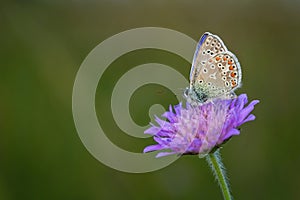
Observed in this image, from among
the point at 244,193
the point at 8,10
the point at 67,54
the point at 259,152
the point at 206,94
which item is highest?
the point at 8,10

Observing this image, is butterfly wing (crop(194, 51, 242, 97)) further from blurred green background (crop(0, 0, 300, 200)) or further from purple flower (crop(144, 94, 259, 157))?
blurred green background (crop(0, 0, 300, 200))

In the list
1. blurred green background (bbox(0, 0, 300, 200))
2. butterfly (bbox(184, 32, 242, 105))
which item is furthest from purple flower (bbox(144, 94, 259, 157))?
blurred green background (bbox(0, 0, 300, 200))

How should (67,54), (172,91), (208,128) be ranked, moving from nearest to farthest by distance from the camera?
(208,128) → (172,91) → (67,54)

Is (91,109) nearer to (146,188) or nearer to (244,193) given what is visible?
(146,188)

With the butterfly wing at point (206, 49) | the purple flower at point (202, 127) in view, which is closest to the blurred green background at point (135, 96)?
the purple flower at point (202, 127)

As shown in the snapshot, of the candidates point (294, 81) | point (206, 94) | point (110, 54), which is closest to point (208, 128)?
point (206, 94)

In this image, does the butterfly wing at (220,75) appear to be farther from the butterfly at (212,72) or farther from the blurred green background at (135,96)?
the blurred green background at (135,96)

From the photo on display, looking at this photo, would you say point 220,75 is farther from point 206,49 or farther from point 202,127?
point 202,127

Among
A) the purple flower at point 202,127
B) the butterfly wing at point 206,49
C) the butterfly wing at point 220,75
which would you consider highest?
the butterfly wing at point 206,49
